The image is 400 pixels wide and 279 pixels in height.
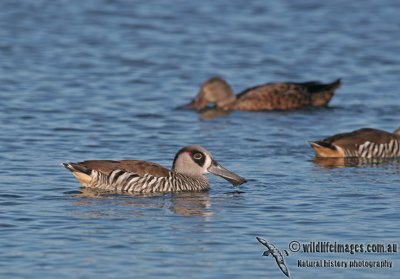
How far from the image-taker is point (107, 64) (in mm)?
27656

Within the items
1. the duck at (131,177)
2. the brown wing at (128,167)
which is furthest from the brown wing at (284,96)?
the brown wing at (128,167)

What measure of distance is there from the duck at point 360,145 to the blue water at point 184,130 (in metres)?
0.33

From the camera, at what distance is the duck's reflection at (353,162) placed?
17531 mm

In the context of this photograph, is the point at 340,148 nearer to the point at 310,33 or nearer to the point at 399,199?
the point at 399,199

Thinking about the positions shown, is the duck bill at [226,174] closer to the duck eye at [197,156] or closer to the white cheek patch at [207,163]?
the white cheek patch at [207,163]

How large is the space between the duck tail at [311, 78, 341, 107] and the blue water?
225mm

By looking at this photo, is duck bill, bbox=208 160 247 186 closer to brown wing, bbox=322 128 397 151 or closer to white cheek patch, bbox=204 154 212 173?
white cheek patch, bbox=204 154 212 173

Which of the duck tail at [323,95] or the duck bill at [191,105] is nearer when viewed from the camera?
the duck bill at [191,105]

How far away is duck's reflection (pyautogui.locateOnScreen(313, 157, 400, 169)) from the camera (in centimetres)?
1753

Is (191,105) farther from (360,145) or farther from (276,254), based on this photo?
(276,254)

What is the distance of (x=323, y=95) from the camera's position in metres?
23.2

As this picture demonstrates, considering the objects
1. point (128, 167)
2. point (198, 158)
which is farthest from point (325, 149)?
point (128, 167)

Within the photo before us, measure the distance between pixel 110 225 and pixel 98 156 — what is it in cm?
469

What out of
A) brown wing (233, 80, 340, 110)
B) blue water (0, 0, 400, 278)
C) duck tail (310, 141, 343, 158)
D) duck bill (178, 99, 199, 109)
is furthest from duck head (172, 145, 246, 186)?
brown wing (233, 80, 340, 110)
